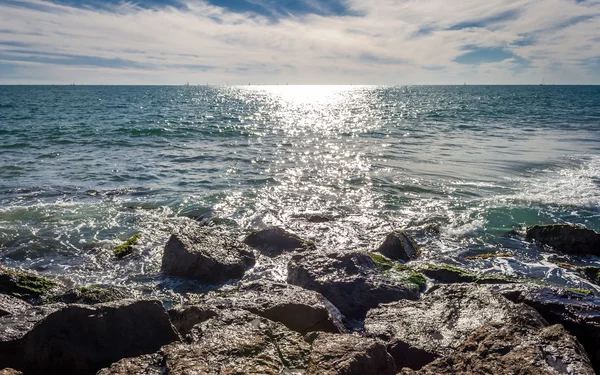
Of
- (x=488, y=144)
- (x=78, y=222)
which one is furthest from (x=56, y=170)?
(x=488, y=144)

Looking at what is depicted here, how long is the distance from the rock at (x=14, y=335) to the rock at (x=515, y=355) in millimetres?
4781

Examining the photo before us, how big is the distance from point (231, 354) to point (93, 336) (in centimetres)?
203

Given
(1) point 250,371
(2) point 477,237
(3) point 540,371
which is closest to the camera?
(3) point 540,371

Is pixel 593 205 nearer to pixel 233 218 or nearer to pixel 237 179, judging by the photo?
pixel 233 218

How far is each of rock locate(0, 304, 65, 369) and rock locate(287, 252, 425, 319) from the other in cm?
436

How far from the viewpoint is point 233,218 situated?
13.6m

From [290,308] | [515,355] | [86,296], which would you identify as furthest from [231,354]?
[86,296]

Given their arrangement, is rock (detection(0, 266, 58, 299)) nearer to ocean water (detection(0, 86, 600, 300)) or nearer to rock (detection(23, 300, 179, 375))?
ocean water (detection(0, 86, 600, 300))

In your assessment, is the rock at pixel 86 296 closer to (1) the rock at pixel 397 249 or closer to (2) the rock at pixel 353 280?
(2) the rock at pixel 353 280

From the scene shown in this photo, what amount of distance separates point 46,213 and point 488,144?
27.8 metres

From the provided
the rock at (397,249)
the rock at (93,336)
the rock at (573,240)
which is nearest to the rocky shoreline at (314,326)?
the rock at (93,336)

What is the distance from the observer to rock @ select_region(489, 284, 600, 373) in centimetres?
536

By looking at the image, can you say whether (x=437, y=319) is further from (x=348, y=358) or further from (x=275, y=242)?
(x=275, y=242)

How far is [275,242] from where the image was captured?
10781mm
